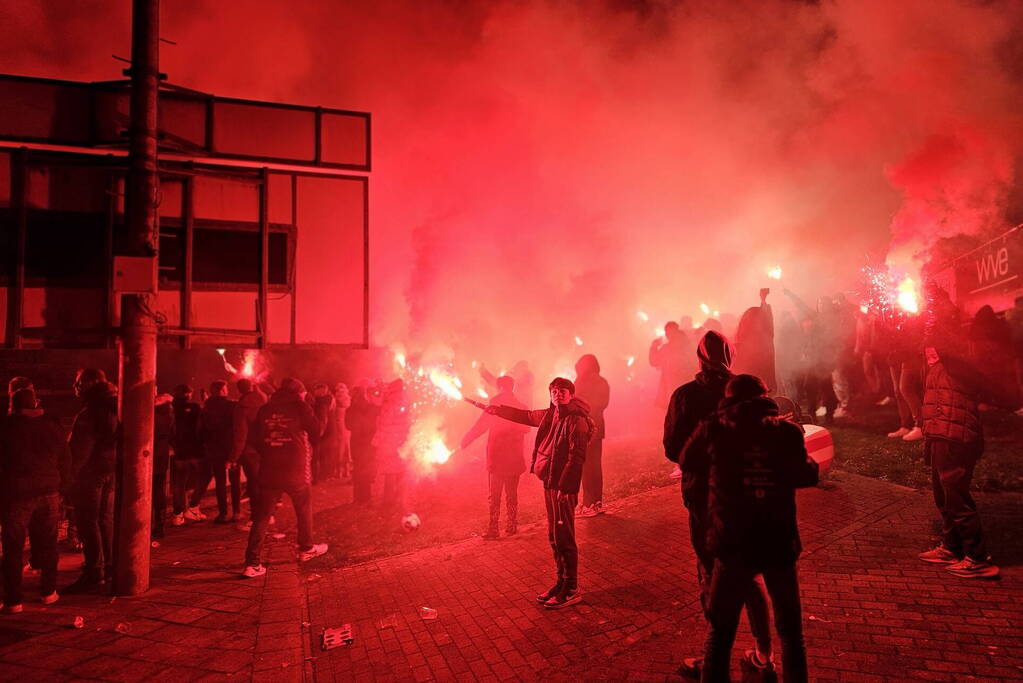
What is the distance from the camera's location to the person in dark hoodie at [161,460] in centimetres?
834

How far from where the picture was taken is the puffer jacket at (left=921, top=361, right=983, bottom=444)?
5.13m

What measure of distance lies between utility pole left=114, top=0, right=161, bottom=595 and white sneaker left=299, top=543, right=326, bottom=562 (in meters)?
1.69

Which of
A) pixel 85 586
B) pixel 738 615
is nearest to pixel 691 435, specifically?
pixel 738 615

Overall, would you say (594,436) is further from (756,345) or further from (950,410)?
(950,410)

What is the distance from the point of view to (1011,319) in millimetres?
11117

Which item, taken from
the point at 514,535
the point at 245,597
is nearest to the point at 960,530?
Answer: the point at 514,535

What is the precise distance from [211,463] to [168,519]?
1183 millimetres

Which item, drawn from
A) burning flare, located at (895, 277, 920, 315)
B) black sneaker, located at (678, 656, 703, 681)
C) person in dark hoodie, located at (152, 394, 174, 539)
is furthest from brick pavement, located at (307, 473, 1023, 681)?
burning flare, located at (895, 277, 920, 315)

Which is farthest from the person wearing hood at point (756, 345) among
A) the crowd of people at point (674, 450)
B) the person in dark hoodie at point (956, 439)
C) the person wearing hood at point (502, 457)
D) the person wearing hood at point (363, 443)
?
the person wearing hood at point (363, 443)

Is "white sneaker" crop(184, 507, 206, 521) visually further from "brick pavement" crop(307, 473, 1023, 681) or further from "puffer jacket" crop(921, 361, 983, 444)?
"puffer jacket" crop(921, 361, 983, 444)

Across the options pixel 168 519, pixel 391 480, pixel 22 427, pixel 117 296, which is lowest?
pixel 168 519

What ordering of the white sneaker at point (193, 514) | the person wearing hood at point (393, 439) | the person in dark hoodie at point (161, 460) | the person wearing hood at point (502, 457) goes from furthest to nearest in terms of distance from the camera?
the white sneaker at point (193, 514) < the person wearing hood at point (393, 439) < the person in dark hoodie at point (161, 460) < the person wearing hood at point (502, 457)

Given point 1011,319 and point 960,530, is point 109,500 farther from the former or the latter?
point 1011,319

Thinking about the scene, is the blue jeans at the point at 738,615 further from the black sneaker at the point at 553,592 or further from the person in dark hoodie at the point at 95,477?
the person in dark hoodie at the point at 95,477
